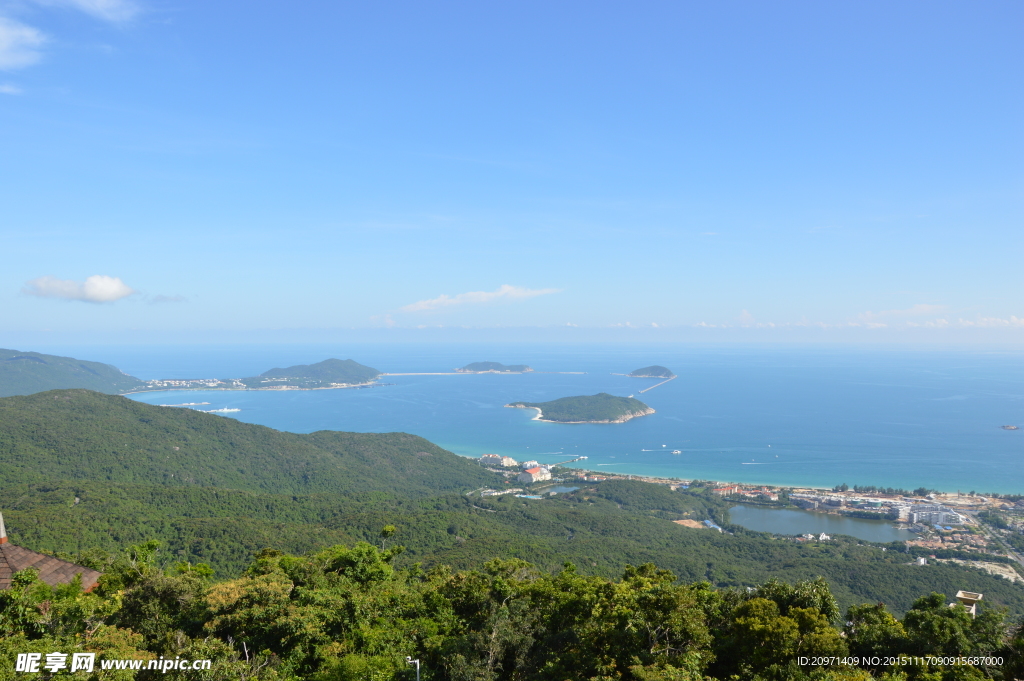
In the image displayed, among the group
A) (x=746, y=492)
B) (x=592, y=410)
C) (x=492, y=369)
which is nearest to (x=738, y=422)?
(x=592, y=410)

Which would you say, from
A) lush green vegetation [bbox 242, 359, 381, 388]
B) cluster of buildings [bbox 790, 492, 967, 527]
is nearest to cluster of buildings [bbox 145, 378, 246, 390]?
lush green vegetation [bbox 242, 359, 381, 388]

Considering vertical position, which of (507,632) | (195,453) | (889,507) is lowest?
(889,507)

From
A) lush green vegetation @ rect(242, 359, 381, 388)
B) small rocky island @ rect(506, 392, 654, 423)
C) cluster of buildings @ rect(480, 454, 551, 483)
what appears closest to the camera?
cluster of buildings @ rect(480, 454, 551, 483)

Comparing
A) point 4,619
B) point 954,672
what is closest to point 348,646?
point 4,619

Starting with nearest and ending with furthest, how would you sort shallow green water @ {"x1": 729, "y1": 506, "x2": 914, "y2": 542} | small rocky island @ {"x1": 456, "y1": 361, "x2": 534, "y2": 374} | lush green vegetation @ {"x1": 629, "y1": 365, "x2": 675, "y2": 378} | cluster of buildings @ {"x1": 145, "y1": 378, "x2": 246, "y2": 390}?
shallow green water @ {"x1": 729, "y1": 506, "x2": 914, "y2": 542} < cluster of buildings @ {"x1": 145, "y1": 378, "x2": 246, "y2": 390} < lush green vegetation @ {"x1": 629, "y1": 365, "x2": 675, "y2": 378} < small rocky island @ {"x1": 456, "y1": 361, "x2": 534, "y2": 374}

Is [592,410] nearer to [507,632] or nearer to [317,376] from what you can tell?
[317,376]

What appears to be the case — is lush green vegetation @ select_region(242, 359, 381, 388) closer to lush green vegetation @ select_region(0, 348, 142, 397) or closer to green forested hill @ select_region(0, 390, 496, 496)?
lush green vegetation @ select_region(0, 348, 142, 397)
